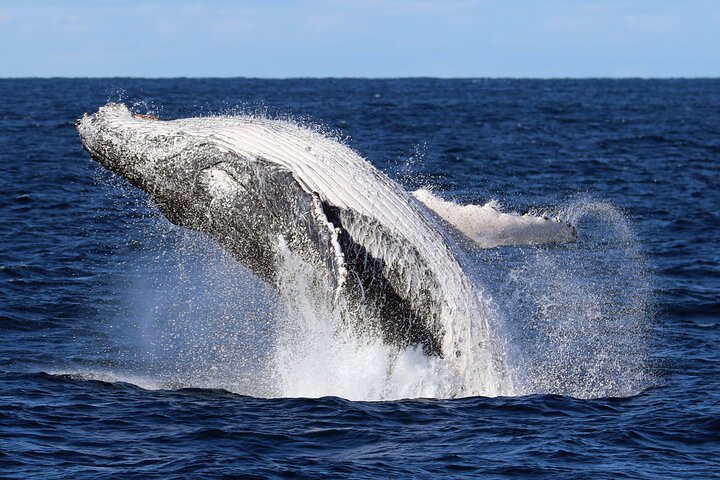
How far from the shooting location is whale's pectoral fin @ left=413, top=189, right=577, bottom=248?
49.7 ft

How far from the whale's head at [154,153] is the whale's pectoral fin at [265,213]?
232mm

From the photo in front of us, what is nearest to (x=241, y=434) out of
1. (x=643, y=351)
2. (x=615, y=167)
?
(x=643, y=351)

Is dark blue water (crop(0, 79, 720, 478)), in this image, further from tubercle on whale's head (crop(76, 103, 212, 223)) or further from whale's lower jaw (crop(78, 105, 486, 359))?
tubercle on whale's head (crop(76, 103, 212, 223))

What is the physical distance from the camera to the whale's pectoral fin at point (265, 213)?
14.1 meters

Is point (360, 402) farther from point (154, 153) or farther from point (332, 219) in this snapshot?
point (154, 153)

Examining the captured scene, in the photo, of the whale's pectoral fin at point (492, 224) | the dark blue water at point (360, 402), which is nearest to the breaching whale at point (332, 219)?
the whale's pectoral fin at point (492, 224)

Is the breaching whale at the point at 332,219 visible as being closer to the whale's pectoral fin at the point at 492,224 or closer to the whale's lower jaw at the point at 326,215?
the whale's lower jaw at the point at 326,215

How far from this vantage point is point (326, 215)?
14.0 metres

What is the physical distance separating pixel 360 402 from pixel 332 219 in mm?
2349

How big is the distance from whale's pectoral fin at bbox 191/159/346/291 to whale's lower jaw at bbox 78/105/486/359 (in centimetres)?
1

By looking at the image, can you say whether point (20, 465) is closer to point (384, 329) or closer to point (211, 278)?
point (384, 329)

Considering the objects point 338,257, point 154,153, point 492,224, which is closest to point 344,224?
point 338,257

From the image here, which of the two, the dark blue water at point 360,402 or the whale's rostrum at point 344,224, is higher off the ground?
the whale's rostrum at point 344,224

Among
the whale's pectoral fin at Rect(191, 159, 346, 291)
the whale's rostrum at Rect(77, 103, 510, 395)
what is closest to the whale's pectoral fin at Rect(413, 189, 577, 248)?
the whale's rostrum at Rect(77, 103, 510, 395)
